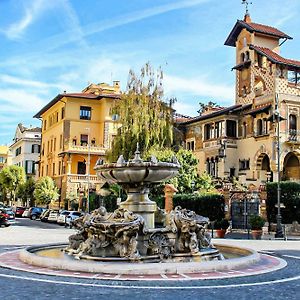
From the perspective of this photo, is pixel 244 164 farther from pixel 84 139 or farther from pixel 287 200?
pixel 84 139

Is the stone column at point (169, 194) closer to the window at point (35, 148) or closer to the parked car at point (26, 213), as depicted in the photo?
the parked car at point (26, 213)

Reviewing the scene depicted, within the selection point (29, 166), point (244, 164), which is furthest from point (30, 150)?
point (244, 164)

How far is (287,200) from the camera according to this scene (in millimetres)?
33062

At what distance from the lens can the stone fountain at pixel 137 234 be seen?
1240 centimetres

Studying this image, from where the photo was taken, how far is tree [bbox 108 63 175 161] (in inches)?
1575

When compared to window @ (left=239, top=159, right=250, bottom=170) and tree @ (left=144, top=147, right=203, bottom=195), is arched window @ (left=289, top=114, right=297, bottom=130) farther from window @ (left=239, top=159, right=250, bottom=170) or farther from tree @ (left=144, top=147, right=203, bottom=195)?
tree @ (left=144, top=147, right=203, bottom=195)

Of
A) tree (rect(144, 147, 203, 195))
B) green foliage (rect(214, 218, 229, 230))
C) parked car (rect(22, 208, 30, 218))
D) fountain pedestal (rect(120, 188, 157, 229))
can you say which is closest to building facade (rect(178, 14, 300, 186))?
tree (rect(144, 147, 203, 195))

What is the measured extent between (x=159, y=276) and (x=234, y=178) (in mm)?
36674

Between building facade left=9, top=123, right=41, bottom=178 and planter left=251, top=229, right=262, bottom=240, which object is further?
building facade left=9, top=123, right=41, bottom=178

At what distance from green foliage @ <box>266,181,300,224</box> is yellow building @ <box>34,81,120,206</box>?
26725mm

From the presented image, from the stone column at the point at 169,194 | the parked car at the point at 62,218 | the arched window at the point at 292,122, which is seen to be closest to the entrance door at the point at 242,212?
the stone column at the point at 169,194

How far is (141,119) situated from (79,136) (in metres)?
23.2

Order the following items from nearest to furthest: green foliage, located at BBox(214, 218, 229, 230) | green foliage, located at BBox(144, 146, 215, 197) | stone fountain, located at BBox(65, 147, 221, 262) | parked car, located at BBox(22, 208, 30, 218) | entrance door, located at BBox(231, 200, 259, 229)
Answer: stone fountain, located at BBox(65, 147, 221, 262)
green foliage, located at BBox(214, 218, 229, 230)
entrance door, located at BBox(231, 200, 259, 229)
green foliage, located at BBox(144, 146, 215, 197)
parked car, located at BBox(22, 208, 30, 218)

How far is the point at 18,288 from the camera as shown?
912 cm
